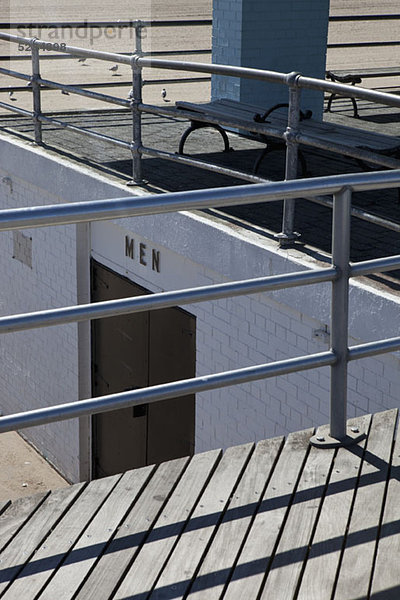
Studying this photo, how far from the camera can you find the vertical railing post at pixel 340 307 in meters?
3.12

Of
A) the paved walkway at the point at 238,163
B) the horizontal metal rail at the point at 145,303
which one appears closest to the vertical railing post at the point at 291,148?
the paved walkway at the point at 238,163

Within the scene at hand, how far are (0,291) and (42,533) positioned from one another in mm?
7536

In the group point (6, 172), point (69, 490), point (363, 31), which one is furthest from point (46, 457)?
point (363, 31)

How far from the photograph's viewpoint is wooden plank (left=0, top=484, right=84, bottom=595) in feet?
8.74

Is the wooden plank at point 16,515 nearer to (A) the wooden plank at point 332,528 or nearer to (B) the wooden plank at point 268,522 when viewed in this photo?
(B) the wooden plank at point 268,522

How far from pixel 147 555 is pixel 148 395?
21.1 inches

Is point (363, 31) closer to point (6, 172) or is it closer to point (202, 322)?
point (6, 172)

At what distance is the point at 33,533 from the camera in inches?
112

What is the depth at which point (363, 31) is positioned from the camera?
37594mm

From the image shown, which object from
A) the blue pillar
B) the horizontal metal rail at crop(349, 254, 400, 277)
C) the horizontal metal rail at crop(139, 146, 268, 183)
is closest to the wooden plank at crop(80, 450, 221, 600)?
the horizontal metal rail at crop(349, 254, 400, 277)

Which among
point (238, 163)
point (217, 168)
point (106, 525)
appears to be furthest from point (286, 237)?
point (106, 525)

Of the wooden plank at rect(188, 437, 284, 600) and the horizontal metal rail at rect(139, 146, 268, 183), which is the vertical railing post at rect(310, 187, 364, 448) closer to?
the wooden plank at rect(188, 437, 284, 600)

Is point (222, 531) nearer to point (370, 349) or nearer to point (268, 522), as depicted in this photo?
point (268, 522)

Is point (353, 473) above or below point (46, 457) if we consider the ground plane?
above
